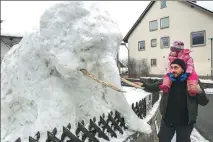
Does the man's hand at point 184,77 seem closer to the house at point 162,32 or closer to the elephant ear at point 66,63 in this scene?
the elephant ear at point 66,63

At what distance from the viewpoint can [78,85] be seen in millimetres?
4652

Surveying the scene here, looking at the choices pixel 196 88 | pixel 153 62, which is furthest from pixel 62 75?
pixel 153 62

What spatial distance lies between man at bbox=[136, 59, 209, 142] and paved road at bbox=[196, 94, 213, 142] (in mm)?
3004

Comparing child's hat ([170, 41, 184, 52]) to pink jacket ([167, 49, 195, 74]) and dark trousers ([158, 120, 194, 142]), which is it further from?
dark trousers ([158, 120, 194, 142])

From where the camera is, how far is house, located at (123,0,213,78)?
51.9 ft

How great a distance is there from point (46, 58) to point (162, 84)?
1.62m

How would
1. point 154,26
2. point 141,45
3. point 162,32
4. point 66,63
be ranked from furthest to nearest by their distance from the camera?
point 141,45 → point 154,26 → point 162,32 → point 66,63

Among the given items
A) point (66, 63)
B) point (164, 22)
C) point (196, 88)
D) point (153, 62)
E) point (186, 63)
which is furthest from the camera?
point (153, 62)

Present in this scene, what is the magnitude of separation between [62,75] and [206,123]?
616cm

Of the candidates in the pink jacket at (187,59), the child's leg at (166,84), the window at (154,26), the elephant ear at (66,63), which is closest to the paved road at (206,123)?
the child's leg at (166,84)

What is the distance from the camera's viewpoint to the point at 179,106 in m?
4.45

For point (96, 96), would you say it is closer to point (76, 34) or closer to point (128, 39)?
point (76, 34)

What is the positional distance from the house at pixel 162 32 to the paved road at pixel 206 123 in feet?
4.34

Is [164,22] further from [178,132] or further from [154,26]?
[178,132]
